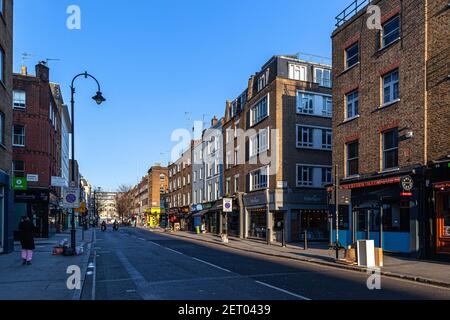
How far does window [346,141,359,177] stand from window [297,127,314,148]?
8.71 metres

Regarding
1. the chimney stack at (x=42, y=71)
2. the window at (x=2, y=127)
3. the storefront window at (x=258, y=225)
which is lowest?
the storefront window at (x=258, y=225)

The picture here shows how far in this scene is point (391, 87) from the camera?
2045 centimetres

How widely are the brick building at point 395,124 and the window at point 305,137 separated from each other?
24.4ft

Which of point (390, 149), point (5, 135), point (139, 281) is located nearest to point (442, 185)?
point (390, 149)

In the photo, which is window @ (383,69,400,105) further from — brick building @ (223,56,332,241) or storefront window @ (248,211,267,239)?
storefront window @ (248,211,267,239)

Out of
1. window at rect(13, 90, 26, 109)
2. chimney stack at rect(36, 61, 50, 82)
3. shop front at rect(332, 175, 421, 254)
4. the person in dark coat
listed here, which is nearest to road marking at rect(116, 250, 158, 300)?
the person in dark coat

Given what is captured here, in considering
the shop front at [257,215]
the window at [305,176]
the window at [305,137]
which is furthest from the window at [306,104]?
the shop front at [257,215]

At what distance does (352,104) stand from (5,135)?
57.5 ft

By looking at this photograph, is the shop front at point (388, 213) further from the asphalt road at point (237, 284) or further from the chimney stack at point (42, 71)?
the chimney stack at point (42, 71)

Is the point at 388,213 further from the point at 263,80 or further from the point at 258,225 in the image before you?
the point at 263,80

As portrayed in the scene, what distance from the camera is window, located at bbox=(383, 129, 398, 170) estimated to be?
19.9 metres

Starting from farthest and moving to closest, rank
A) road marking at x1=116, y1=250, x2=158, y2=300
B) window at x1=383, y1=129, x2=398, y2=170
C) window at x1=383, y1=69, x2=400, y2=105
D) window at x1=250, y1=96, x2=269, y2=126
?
window at x1=250, y1=96, x2=269, y2=126 < window at x1=383, y1=69, x2=400, y2=105 < window at x1=383, y1=129, x2=398, y2=170 < road marking at x1=116, y1=250, x2=158, y2=300

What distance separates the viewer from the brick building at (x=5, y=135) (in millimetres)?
20641
